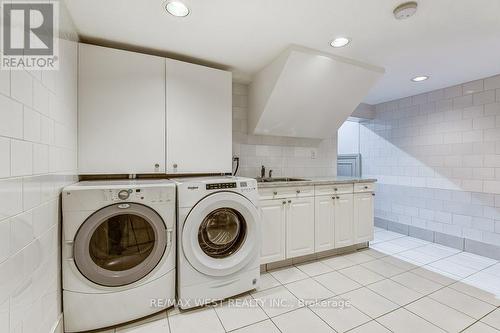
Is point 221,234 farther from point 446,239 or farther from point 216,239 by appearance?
point 446,239

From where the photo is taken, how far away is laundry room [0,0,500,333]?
3.69 feet

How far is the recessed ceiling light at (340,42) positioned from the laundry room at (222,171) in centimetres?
8

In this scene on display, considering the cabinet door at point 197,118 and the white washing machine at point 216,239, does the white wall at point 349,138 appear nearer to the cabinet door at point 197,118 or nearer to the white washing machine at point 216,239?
the cabinet door at point 197,118

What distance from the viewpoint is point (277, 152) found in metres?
2.87

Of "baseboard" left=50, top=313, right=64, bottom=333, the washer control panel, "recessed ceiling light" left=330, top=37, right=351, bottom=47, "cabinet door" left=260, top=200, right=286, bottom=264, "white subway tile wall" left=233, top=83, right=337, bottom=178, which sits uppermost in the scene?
"recessed ceiling light" left=330, top=37, right=351, bottom=47

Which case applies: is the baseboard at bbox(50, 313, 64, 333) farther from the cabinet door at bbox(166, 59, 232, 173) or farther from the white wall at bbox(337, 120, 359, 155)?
the white wall at bbox(337, 120, 359, 155)

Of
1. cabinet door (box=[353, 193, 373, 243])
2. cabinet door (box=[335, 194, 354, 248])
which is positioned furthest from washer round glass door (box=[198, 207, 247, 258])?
cabinet door (box=[353, 193, 373, 243])

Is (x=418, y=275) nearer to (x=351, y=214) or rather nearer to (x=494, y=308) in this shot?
(x=494, y=308)

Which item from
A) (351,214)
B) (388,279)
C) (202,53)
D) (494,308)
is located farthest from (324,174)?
(202,53)

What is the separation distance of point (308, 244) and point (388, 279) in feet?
2.39

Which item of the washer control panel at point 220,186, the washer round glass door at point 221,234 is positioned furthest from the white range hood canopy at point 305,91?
the washer round glass door at point 221,234

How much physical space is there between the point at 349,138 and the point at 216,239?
3517mm

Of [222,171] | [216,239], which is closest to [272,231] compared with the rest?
[216,239]

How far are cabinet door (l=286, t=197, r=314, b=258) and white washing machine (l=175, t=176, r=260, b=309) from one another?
0.49 meters
